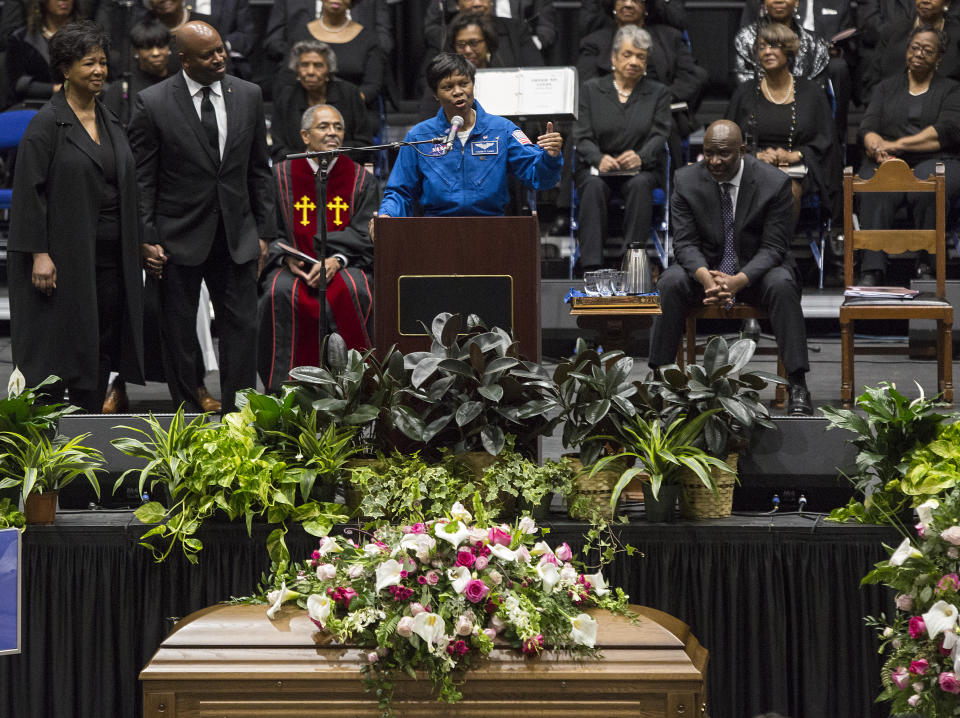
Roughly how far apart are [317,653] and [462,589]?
1.02ft

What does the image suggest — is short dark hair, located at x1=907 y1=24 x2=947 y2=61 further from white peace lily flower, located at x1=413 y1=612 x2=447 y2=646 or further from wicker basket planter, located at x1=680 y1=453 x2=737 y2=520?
white peace lily flower, located at x1=413 y1=612 x2=447 y2=646

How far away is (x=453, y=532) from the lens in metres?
2.68

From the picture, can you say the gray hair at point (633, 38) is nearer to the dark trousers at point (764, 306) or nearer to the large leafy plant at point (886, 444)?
the dark trousers at point (764, 306)

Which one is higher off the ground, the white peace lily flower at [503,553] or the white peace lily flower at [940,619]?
the white peace lily flower at [503,553]

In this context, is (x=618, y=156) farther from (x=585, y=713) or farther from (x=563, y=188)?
(x=585, y=713)

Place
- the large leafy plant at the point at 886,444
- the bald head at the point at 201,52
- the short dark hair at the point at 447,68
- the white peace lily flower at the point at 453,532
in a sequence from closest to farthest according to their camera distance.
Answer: the white peace lily flower at the point at 453,532 < the large leafy plant at the point at 886,444 < the short dark hair at the point at 447,68 < the bald head at the point at 201,52

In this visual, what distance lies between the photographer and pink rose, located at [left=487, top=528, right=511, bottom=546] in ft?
9.04

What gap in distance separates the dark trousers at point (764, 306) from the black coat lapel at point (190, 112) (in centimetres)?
177

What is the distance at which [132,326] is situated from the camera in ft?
15.6


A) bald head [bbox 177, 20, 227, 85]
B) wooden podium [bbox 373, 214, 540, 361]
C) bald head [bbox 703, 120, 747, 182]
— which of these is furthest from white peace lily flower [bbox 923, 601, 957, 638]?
bald head [bbox 177, 20, 227, 85]

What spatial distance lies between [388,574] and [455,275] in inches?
50.9

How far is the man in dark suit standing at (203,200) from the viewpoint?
4820mm

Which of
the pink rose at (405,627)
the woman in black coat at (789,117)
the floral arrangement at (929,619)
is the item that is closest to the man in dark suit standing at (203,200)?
the pink rose at (405,627)

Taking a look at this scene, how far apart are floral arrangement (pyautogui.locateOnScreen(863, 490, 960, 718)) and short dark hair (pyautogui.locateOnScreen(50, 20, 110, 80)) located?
3.04 meters
